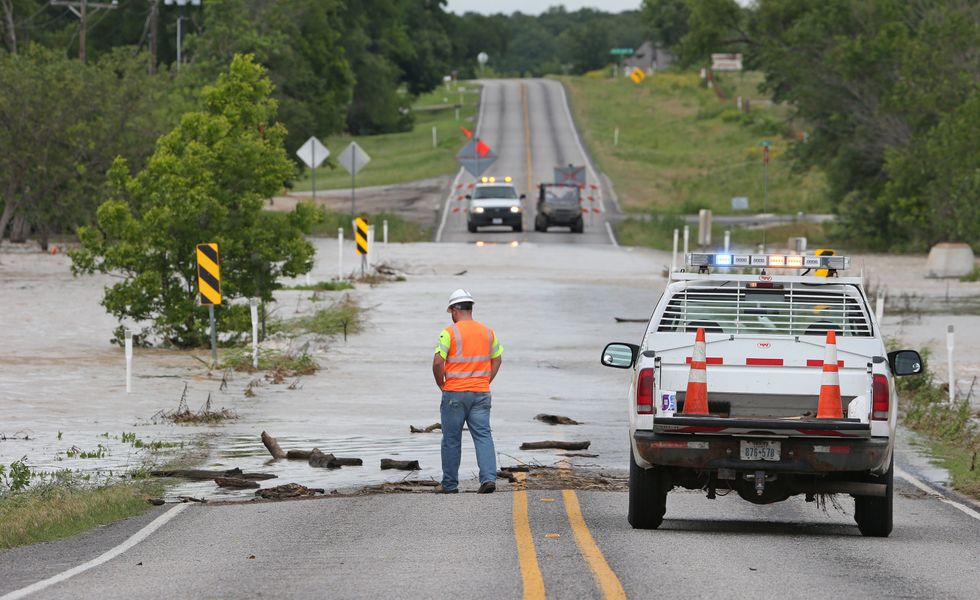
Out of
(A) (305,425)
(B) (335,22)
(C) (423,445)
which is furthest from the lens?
(B) (335,22)

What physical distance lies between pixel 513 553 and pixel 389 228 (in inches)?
1974

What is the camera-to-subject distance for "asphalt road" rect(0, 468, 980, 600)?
980 cm

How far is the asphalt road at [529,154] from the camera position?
62263 millimetres

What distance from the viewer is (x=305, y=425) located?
20.1m

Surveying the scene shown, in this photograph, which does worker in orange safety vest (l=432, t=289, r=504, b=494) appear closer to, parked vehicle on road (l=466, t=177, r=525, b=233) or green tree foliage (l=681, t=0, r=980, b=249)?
green tree foliage (l=681, t=0, r=980, b=249)

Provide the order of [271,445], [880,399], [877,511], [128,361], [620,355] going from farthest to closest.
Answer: [128,361], [271,445], [620,355], [877,511], [880,399]

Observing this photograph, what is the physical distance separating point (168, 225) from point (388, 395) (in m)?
6.06

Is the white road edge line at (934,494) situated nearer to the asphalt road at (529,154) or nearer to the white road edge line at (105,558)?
the white road edge line at (105,558)

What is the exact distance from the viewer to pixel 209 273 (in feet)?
83.0

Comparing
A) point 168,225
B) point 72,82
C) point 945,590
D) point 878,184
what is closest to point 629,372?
point 168,225

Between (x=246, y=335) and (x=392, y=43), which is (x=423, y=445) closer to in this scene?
(x=246, y=335)

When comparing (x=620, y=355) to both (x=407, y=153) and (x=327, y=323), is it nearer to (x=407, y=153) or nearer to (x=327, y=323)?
(x=327, y=323)

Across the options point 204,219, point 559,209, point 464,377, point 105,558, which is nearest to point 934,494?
point 464,377

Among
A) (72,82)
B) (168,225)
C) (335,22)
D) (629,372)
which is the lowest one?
(629,372)
